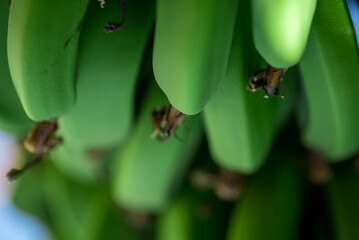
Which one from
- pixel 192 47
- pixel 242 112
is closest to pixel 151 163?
pixel 242 112

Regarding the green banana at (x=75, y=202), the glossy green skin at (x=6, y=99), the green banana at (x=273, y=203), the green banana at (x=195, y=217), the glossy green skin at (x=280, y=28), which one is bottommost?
the green banana at (x=75, y=202)

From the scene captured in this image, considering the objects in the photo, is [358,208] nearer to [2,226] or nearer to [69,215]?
[69,215]

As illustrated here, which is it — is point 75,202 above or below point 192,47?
below

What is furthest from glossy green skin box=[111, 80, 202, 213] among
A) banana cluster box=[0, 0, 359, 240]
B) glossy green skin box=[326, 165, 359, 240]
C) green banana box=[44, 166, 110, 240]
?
glossy green skin box=[326, 165, 359, 240]

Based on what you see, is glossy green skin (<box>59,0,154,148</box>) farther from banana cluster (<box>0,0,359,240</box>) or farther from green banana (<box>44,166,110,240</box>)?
green banana (<box>44,166,110,240</box>)

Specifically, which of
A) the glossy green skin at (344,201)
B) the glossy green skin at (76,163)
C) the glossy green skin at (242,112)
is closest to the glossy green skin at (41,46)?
the glossy green skin at (242,112)

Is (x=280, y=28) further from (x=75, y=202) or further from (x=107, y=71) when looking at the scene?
(x=75, y=202)

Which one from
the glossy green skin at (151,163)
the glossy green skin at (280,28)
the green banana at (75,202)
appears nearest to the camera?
the glossy green skin at (280,28)

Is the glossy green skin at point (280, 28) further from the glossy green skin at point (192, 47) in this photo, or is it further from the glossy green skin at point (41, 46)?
the glossy green skin at point (41, 46)
